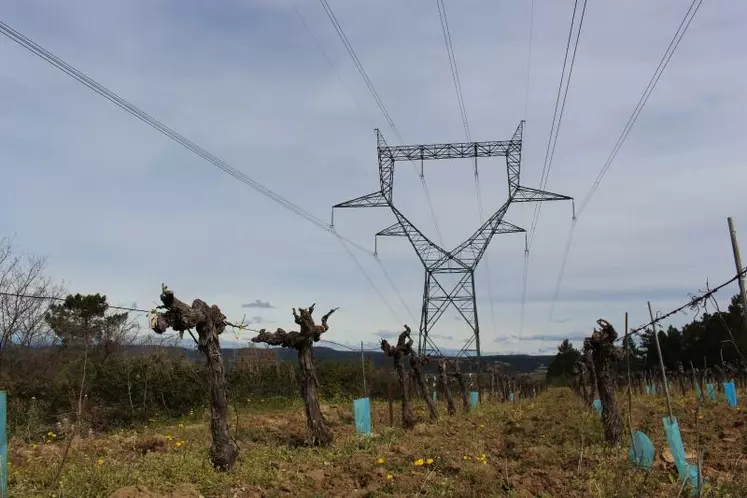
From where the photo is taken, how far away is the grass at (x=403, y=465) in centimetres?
680

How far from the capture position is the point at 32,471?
25.2ft

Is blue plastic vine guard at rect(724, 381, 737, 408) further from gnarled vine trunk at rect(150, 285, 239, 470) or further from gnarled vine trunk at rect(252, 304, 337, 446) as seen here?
gnarled vine trunk at rect(150, 285, 239, 470)

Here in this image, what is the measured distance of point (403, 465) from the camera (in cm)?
816

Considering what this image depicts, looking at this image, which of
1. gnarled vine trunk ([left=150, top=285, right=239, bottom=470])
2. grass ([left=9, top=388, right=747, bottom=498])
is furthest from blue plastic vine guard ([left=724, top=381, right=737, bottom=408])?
gnarled vine trunk ([left=150, top=285, right=239, bottom=470])

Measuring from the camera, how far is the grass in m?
6.80

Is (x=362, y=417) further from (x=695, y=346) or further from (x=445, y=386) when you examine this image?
(x=695, y=346)

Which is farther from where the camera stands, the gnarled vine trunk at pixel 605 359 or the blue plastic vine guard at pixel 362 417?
the blue plastic vine guard at pixel 362 417

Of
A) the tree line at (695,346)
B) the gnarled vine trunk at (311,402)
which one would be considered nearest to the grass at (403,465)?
the gnarled vine trunk at (311,402)

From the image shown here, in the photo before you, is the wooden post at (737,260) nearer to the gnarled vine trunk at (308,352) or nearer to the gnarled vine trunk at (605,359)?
the gnarled vine trunk at (605,359)

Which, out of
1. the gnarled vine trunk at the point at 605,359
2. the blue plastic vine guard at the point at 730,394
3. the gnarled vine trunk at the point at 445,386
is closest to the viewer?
the gnarled vine trunk at the point at 605,359

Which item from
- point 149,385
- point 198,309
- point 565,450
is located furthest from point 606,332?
point 149,385

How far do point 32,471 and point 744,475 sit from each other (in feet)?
29.2

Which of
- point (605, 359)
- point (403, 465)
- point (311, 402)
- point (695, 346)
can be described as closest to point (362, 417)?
point (311, 402)

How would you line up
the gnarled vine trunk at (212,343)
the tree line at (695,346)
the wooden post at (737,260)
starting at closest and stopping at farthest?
the wooden post at (737,260) < the gnarled vine trunk at (212,343) < the tree line at (695,346)
